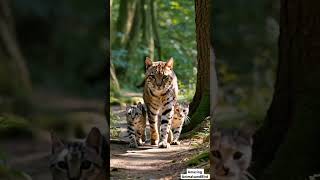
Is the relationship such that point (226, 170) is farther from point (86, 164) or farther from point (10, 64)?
point (10, 64)

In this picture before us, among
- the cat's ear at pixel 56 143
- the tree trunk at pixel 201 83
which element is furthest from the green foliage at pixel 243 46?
the tree trunk at pixel 201 83

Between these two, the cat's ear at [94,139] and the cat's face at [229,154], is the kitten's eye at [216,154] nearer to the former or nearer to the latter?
the cat's face at [229,154]

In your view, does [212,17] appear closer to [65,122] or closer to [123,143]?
[65,122]

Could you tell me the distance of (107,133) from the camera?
352 centimetres

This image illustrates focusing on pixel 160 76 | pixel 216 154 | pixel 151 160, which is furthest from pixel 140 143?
pixel 216 154

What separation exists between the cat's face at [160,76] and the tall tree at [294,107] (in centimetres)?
202

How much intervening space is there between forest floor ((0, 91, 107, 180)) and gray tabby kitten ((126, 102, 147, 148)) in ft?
5.42

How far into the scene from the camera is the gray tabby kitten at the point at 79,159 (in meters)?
3.46

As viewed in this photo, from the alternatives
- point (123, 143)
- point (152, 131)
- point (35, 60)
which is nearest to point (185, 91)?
point (152, 131)

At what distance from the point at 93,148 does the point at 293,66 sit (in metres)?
1.51

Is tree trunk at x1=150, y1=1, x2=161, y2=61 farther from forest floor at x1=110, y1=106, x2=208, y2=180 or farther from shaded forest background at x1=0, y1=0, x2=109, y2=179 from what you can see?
shaded forest background at x1=0, y1=0, x2=109, y2=179

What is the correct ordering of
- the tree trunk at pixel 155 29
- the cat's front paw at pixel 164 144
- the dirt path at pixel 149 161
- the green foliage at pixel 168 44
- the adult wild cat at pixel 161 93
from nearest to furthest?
the dirt path at pixel 149 161
the cat's front paw at pixel 164 144
the adult wild cat at pixel 161 93
the green foliage at pixel 168 44
the tree trunk at pixel 155 29

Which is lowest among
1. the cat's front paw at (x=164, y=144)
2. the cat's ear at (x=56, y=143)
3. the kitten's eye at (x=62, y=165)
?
the cat's front paw at (x=164, y=144)

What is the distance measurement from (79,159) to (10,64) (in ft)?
2.62
